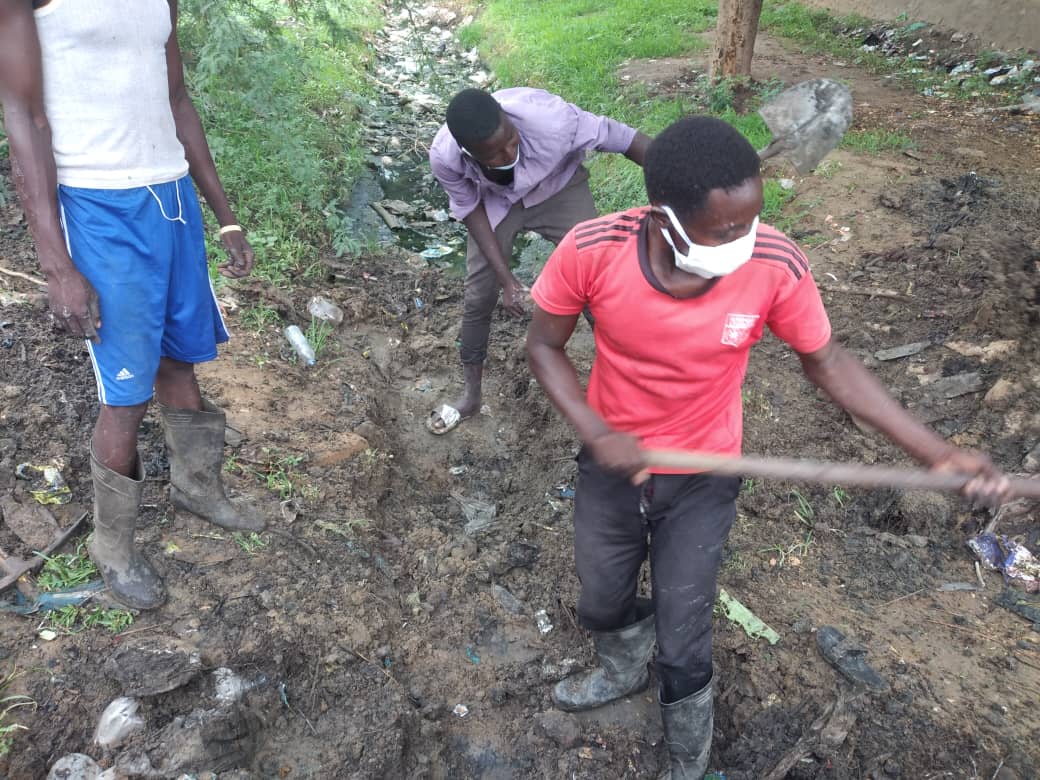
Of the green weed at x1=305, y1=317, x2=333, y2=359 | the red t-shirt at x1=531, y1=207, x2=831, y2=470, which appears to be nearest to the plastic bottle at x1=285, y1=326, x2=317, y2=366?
the green weed at x1=305, y1=317, x2=333, y2=359

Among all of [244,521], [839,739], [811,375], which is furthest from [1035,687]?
[244,521]

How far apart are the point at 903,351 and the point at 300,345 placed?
3.34 metres

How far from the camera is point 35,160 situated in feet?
6.39

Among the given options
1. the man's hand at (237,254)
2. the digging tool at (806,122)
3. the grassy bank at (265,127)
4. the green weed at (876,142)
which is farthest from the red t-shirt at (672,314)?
the green weed at (876,142)

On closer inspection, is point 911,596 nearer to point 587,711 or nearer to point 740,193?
point 587,711

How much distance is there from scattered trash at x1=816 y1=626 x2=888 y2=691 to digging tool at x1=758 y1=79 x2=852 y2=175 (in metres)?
4.28

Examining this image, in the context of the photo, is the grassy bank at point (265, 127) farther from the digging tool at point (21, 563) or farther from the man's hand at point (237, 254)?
the digging tool at point (21, 563)

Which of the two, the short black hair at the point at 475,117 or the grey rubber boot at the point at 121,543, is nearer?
the grey rubber boot at the point at 121,543

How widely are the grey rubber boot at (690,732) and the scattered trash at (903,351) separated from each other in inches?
102

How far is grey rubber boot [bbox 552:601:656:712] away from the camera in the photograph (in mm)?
2514

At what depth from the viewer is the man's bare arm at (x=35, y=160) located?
185 cm

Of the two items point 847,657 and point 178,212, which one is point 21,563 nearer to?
point 178,212

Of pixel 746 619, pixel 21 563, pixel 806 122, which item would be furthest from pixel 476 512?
pixel 806 122

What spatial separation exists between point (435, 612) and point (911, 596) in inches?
71.8
